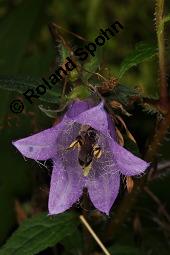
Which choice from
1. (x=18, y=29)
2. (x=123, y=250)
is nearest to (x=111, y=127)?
(x=123, y=250)

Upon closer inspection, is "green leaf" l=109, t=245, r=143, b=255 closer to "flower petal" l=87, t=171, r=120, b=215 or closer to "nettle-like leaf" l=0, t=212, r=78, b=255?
"nettle-like leaf" l=0, t=212, r=78, b=255

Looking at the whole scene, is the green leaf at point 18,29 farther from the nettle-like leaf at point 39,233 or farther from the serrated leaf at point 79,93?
the serrated leaf at point 79,93

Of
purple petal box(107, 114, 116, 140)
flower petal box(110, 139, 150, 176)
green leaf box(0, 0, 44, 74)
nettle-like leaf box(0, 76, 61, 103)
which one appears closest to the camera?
flower petal box(110, 139, 150, 176)

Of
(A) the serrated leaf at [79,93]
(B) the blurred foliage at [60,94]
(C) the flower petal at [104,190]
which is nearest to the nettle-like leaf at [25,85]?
(B) the blurred foliage at [60,94]

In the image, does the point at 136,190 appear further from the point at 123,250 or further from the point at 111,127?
the point at 111,127

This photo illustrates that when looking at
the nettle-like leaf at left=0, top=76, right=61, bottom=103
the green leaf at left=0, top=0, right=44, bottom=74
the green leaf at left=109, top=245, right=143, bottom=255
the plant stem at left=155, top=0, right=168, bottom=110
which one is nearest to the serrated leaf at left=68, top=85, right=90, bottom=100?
the nettle-like leaf at left=0, top=76, right=61, bottom=103
